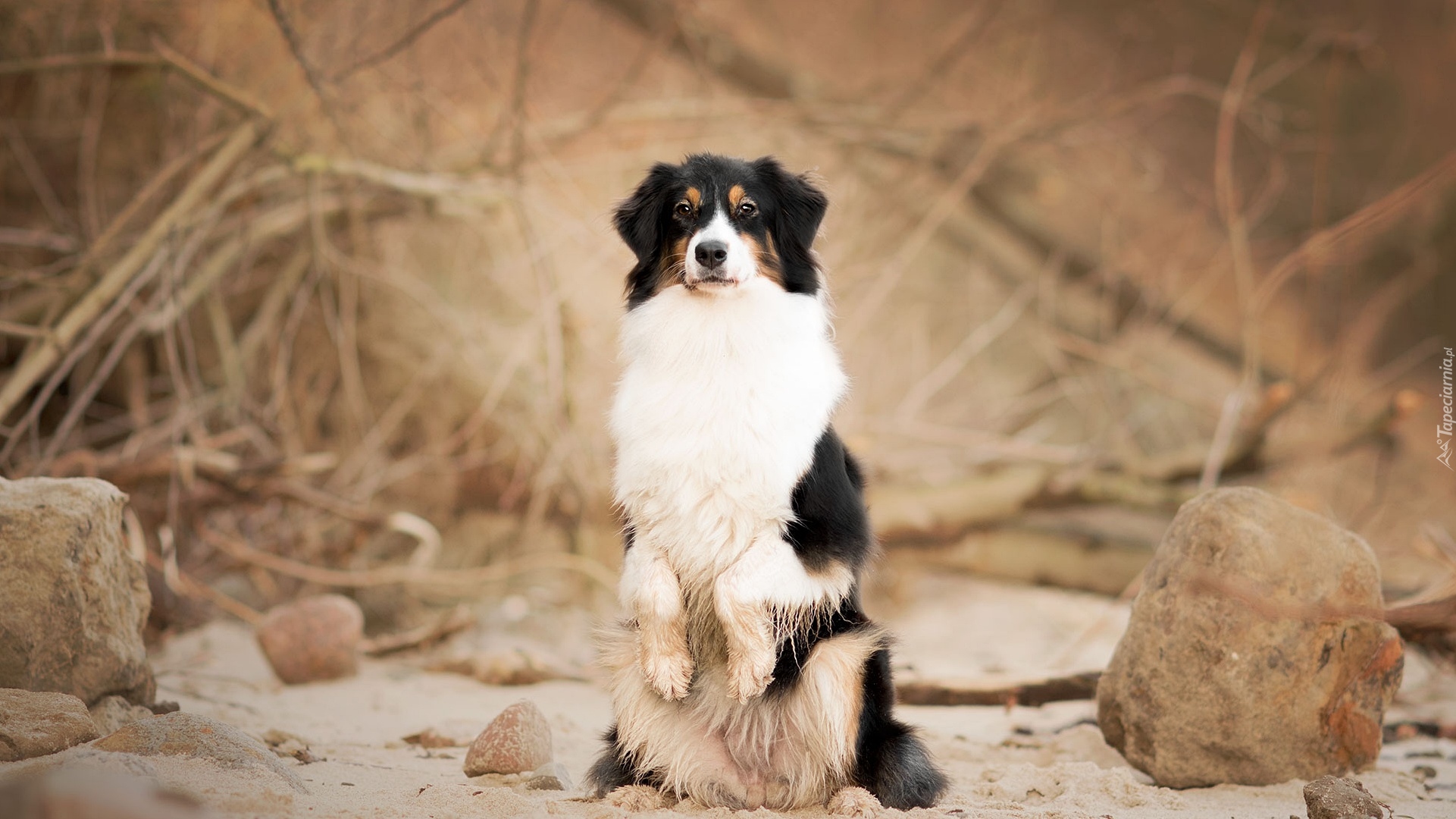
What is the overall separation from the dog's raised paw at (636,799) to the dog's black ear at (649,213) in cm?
161

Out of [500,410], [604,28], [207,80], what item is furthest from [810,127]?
[207,80]

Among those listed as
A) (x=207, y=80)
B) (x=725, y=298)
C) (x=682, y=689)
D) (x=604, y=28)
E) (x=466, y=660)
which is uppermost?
(x=604, y=28)

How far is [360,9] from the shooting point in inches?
255

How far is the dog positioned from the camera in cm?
296

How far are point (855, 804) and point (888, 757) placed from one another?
0.61 ft

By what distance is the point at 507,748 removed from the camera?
3.45 m

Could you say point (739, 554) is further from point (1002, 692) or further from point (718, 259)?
point (1002, 692)

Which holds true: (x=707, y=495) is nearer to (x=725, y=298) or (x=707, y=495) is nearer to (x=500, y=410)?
(x=725, y=298)

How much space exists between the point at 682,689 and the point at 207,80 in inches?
153

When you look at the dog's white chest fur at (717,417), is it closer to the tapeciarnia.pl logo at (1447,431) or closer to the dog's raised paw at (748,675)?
the dog's raised paw at (748,675)

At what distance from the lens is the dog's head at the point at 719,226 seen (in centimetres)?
309

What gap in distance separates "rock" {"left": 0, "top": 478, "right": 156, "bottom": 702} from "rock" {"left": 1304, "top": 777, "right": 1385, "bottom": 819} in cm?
366

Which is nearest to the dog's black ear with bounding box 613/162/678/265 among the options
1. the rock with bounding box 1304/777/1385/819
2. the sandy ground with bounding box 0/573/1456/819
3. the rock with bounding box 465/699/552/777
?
the rock with bounding box 465/699/552/777

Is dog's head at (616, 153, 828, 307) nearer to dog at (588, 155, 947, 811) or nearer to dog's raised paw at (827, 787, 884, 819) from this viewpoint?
dog at (588, 155, 947, 811)
